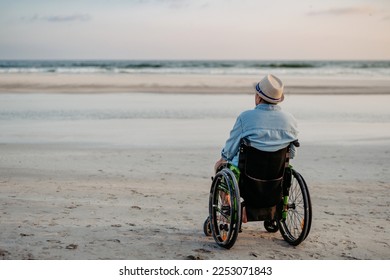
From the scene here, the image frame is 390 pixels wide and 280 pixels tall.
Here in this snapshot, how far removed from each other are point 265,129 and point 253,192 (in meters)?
0.47

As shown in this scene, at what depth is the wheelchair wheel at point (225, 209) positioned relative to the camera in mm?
3775

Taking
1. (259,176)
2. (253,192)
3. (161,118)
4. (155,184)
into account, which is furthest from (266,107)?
(161,118)

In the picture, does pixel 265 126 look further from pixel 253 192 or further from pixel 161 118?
pixel 161 118

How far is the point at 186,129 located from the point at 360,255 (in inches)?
245

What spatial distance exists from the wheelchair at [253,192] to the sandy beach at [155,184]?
0.21 meters

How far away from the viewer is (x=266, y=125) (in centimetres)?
381

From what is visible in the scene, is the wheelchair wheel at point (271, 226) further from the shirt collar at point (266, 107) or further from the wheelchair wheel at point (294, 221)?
the shirt collar at point (266, 107)

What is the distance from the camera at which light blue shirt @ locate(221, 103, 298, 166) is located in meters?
3.80

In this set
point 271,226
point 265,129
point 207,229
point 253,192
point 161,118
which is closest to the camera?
point 265,129

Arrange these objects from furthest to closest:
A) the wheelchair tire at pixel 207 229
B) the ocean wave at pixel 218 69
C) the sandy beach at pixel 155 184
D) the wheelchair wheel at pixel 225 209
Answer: the ocean wave at pixel 218 69, the wheelchair tire at pixel 207 229, the sandy beach at pixel 155 184, the wheelchair wheel at pixel 225 209

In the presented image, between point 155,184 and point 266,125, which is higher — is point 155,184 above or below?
below

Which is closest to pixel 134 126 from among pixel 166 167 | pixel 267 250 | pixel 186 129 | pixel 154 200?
pixel 186 129

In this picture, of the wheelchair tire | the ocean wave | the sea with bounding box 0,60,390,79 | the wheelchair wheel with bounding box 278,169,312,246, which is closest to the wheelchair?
the wheelchair wheel with bounding box 278,169,312,246

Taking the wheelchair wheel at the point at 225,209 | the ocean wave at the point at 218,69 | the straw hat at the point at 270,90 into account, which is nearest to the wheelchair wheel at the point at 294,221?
the wheelchair wheel at the point at 225,209
